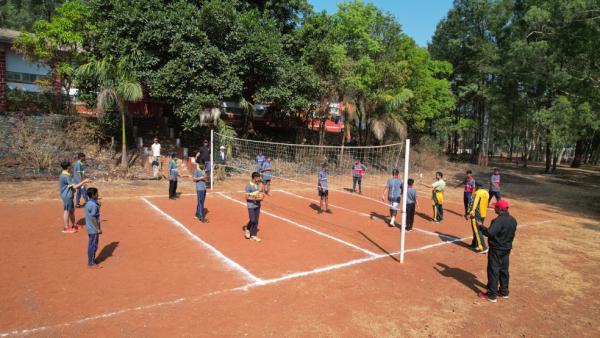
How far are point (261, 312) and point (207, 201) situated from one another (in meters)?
8.37

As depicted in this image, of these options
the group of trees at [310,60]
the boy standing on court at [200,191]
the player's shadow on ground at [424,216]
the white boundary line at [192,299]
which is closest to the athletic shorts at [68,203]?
the boy standing on court at [200,191]

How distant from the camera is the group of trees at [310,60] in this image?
17953 mm

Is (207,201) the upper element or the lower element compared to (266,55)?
lower

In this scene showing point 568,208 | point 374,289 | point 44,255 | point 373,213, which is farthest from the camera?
point 568,208

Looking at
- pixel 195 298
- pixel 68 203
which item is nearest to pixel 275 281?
pixel 195 298

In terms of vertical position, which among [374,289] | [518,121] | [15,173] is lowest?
[374,289]

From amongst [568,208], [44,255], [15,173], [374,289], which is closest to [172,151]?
[15,173]

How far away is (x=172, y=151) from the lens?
20.4 m

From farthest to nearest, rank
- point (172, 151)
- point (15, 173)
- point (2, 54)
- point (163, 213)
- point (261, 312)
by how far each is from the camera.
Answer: point (2, 54) → point (172, 151) → point (15, 173) → point (163, 213) → point (261, 312)

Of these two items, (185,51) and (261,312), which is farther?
(185,51)

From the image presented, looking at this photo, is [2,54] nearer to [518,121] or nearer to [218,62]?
[218,62]

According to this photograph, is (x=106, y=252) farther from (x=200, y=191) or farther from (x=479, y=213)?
(x=479, y=213)

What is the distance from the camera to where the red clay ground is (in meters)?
5.22

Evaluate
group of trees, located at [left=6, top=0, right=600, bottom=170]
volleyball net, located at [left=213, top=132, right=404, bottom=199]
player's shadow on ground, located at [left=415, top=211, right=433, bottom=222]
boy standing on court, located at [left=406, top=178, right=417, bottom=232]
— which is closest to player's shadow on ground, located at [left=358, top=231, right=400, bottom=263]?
boy standing on court, located at [left=406, top=178, right=417, bottom=232]
